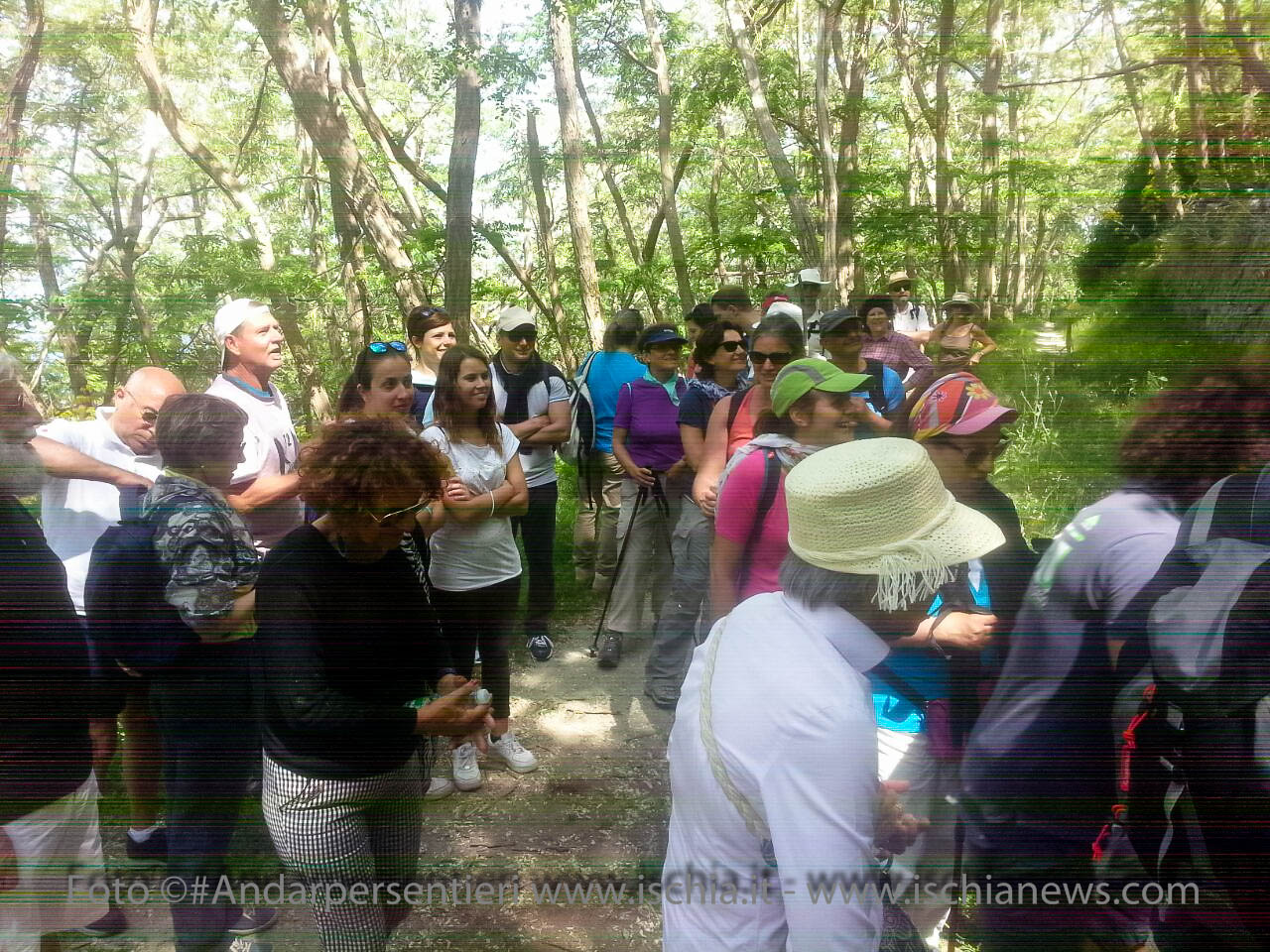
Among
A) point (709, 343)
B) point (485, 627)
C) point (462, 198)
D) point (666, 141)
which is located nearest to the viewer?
point (485, 627)

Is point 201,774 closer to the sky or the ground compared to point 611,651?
closer to the sky

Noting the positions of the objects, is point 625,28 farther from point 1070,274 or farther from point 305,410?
point 1070,274

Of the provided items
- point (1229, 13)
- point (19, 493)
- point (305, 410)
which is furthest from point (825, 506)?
point (305, 410)

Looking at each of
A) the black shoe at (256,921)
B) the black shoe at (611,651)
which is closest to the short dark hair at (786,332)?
the black shoe at (611,651)

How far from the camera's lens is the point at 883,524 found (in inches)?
46.0

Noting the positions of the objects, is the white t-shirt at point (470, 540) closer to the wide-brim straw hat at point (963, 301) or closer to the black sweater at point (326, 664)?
the black sweater at point (326, 664)

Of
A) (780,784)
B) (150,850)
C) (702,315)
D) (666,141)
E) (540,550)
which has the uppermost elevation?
(666,141)

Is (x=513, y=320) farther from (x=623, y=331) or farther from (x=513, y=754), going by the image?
(x=513, y=754)

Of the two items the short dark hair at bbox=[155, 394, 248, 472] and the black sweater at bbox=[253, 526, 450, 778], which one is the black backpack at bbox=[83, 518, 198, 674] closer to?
the short dark hair at bbox=[155, 394, 248, 472]

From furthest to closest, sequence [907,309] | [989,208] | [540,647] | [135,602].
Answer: [907,309]
[540,647]
[989,208]
[135,602]

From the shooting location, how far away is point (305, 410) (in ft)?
17.3

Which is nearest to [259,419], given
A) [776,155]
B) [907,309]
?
[907,309]

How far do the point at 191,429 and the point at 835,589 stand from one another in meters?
1.55

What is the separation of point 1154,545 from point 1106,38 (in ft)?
5.91
